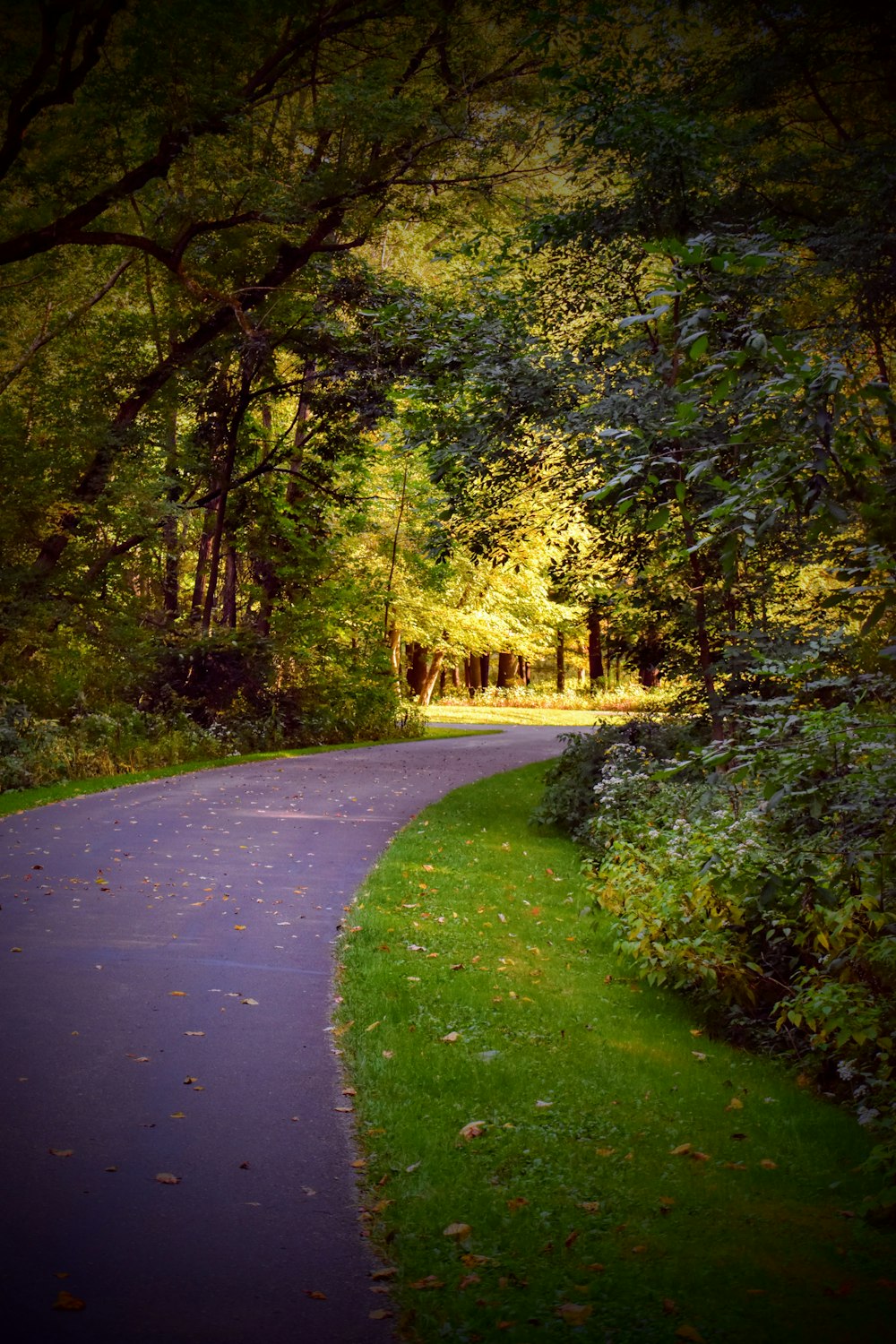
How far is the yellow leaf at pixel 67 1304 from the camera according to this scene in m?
3.39

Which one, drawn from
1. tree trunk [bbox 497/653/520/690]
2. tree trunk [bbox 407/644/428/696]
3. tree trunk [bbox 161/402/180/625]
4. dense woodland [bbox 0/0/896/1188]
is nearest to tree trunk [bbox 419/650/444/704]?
tree trunk [bbox 407/644/428/696]

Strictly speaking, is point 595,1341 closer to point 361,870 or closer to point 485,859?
point 361,870

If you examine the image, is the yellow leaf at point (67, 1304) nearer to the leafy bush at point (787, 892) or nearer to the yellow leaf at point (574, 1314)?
the yellow leaf at point (574, 1314)

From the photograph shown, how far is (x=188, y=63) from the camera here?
14.7 meters

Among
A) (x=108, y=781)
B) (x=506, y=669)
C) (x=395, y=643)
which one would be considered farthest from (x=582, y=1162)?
(x=506, y=669)

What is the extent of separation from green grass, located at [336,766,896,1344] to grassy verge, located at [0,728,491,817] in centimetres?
719

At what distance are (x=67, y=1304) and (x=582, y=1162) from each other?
227cm

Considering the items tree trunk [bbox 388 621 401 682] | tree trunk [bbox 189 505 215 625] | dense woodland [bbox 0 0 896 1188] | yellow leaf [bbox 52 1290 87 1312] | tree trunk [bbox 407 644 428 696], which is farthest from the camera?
tree trunk [bbox 407 644 428 696]

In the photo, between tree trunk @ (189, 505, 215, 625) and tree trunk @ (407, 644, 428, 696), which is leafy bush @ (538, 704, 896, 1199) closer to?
tree trunk @ (189, 505, 215, 625)

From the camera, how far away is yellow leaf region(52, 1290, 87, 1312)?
3.39 metres

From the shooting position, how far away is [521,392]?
1100 centimetres

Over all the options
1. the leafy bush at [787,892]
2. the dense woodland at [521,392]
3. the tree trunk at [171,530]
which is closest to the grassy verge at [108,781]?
the dense woodland at [521,392]

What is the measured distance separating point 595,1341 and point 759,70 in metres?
12.2

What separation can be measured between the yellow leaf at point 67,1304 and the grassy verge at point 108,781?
32.6 feet
